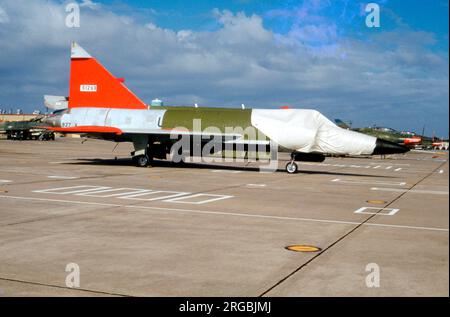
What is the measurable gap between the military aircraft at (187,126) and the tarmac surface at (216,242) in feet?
23.8

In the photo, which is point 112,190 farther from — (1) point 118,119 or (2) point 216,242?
(1) point 118,119

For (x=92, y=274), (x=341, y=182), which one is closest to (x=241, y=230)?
(x=92, y=274)

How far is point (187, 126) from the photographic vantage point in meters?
25.0

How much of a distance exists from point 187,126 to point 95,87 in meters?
6.43

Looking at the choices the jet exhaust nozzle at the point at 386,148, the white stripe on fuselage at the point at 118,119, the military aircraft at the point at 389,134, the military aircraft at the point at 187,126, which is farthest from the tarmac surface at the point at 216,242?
the military aircraft at the point at 389,134

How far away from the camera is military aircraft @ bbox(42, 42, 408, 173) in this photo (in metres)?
23.3

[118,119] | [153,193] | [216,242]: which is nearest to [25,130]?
[118,119]

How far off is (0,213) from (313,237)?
6.93 m

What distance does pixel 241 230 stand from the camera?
31.1ft

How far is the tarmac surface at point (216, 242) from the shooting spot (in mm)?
5676

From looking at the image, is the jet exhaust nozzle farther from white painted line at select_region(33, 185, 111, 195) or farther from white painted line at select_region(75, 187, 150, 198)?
white painted line at select_region(33, 185, 111, 195)

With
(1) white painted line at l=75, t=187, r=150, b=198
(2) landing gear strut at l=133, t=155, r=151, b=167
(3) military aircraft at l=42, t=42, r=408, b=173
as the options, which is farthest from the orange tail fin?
(1) white painted line at l=75, t=187, r=150, b=198

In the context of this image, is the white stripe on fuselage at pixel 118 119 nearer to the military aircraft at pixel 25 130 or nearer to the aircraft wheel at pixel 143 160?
the aircraft wheel at pixel 143 160
